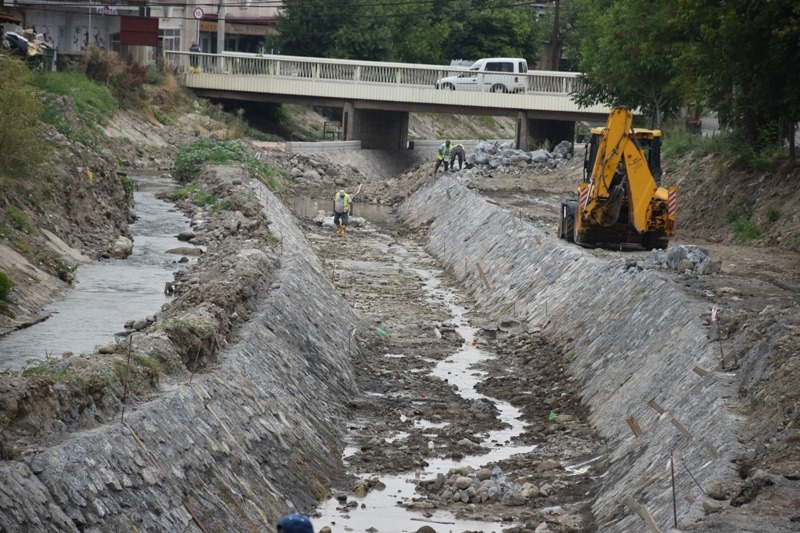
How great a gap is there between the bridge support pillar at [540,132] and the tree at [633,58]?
17.8 feet

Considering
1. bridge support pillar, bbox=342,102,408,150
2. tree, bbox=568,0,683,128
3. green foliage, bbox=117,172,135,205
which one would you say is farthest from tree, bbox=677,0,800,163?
bridge support pillar, bbox=342,102,408,150

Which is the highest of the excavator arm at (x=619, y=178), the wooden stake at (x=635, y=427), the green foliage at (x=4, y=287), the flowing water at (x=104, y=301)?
the excavator arm at (x=619, y=178)

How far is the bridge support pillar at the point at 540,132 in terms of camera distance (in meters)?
64.2

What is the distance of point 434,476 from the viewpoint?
56.7 ft

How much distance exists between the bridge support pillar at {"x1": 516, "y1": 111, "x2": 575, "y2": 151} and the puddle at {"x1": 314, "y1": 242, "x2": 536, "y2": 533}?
40.2 metres

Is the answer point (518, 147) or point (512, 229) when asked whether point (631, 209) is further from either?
point (518, 147)

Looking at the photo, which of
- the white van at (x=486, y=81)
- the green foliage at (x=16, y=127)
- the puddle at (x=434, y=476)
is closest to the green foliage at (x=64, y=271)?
the green foliage at (x=16, y=127)

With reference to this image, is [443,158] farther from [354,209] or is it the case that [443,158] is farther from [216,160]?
[216,160]

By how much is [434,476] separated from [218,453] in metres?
4.10

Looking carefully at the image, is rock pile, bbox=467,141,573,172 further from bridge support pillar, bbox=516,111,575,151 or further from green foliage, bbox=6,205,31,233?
green foliage, bbox=6,205,31,233

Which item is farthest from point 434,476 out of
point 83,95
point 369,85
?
point 369,85

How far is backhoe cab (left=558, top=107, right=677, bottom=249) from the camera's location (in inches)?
1130

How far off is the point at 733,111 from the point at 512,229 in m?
8.86

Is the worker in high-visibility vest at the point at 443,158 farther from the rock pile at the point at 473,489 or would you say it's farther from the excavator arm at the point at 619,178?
the rock pile at the point at 473,489
